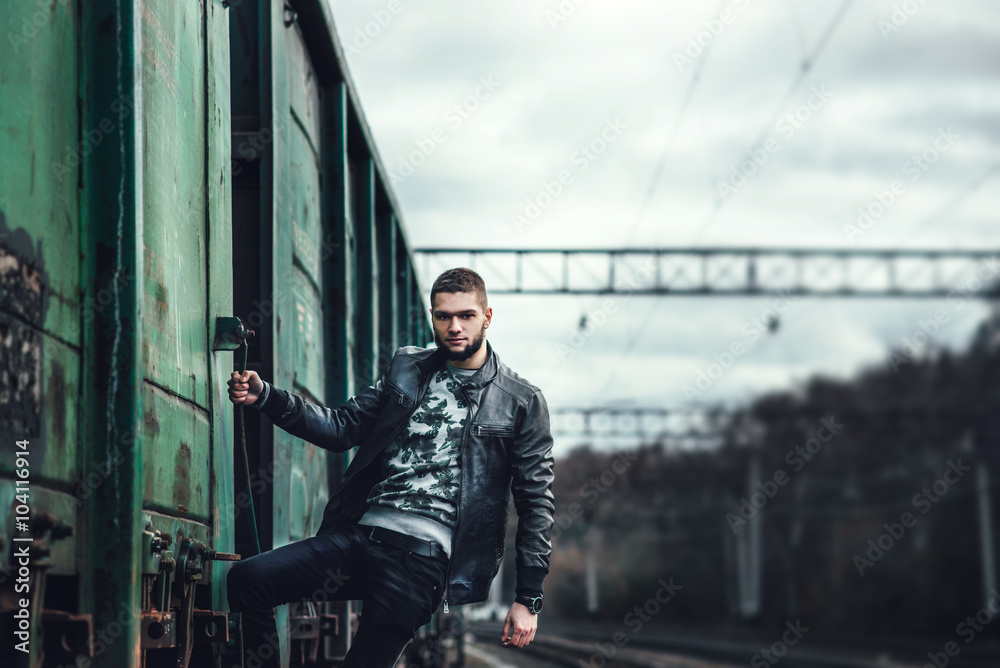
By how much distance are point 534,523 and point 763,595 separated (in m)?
41.6

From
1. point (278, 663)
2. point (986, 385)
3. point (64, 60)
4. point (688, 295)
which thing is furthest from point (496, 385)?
point (986, 385)

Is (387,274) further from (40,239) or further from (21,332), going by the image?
(21,332)

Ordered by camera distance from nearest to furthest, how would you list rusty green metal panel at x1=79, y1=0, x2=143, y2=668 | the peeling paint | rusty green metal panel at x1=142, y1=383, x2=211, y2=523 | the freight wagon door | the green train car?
the peeling paint → the green train car → rusty green metal panel at x1=79, y1=0, x2=143, y2=668 → rusty green metal panel at x1=142, y1=383, x2=211, y2=523 → the freight wagon door

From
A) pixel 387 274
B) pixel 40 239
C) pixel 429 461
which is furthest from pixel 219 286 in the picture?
pixel 387 274

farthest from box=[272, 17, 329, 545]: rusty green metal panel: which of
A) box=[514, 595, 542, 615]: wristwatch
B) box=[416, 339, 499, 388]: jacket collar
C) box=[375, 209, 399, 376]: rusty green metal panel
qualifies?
box=[375, 209, 399, 376]: rusty green metal panel

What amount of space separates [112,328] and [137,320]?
0.05 metres

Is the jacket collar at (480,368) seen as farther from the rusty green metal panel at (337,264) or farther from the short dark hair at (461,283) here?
the rusty green metal panel at (337,264)

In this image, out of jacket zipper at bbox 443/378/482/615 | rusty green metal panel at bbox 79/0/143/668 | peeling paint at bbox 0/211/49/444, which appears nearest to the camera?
peeling paint at bbox 0/211/49/444

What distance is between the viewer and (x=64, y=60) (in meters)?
2.30

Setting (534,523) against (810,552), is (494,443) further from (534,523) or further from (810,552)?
(810,552)

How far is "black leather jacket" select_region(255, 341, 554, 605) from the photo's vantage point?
325 cm

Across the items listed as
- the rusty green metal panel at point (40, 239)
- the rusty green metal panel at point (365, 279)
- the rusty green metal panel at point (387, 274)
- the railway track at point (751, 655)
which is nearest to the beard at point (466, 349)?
the rusty green metal panel at point (40, 239)

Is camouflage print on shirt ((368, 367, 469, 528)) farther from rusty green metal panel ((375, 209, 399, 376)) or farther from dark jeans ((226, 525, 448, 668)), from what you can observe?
rusty green metal panel ((375, 209, 399, 376))

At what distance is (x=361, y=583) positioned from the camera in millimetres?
3225
